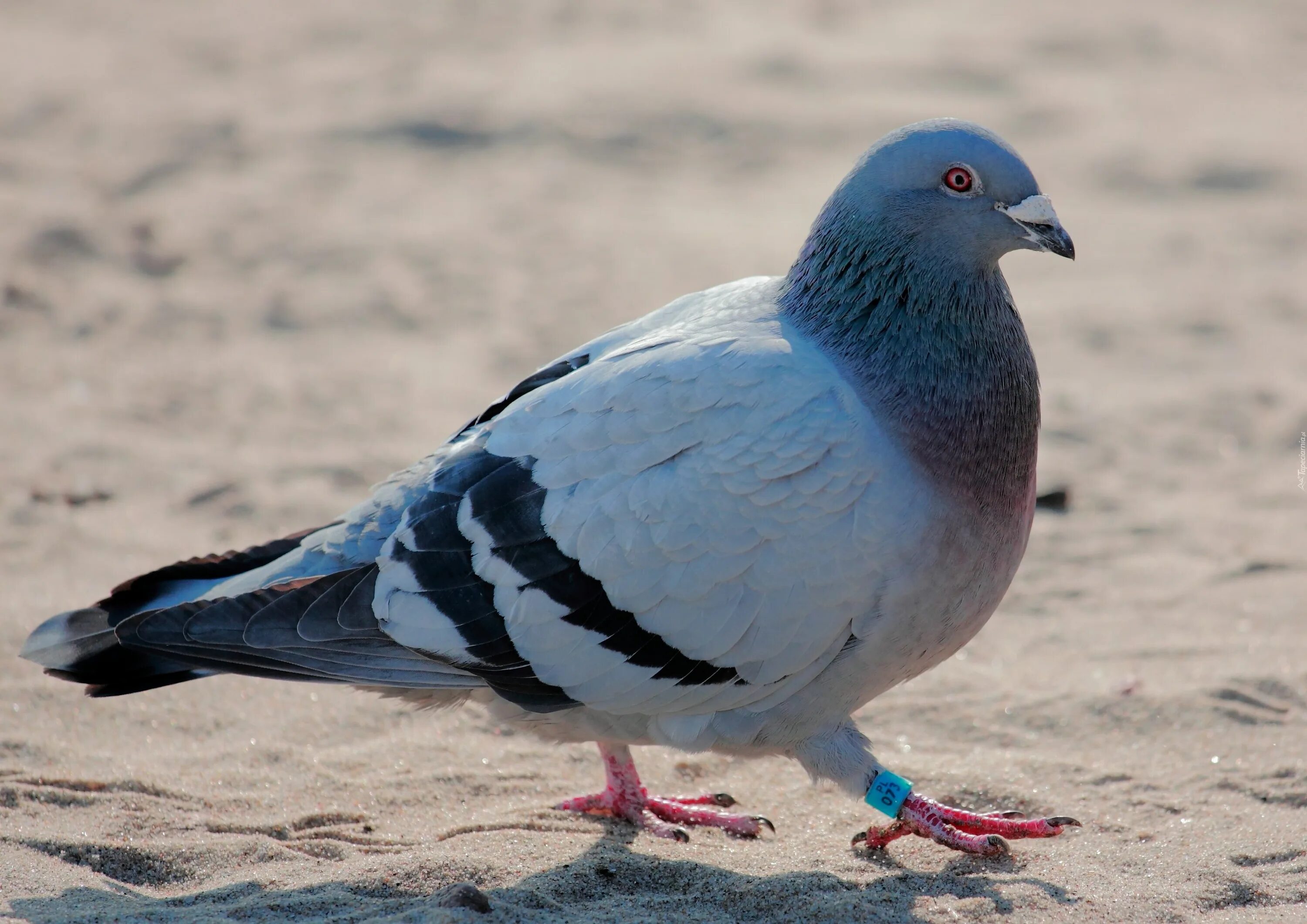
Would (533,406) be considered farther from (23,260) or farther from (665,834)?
(23,260)

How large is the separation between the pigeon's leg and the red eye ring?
190 centimetres

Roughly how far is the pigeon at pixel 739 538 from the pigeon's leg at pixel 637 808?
Result: 5.5 inches

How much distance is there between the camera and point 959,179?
390 centimetres

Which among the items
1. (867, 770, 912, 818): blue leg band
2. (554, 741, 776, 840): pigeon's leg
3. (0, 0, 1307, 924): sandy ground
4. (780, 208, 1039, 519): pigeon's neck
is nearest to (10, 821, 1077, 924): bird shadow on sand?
(0, 0, 1307, 924): sandy ground

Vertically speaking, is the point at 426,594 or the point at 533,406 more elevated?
the point at 533,406

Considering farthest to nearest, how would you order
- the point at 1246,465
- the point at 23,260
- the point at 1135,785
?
the point at 23,260, the point at 1246,465, the point at 1135,785

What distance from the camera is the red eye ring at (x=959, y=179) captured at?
389 centimetres

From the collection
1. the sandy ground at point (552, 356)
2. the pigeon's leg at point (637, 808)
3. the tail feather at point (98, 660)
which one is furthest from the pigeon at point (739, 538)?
the sandy ground at point (552, 356)

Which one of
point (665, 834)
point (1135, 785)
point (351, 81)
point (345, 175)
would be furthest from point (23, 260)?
point (1135, 785)

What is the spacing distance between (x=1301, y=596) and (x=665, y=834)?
2771mm

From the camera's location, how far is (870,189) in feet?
13.0

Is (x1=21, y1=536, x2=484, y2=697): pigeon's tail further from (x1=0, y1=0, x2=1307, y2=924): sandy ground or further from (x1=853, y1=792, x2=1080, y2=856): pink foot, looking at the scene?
(x1=853, y1=792, x2=1080, y2=856): pink foot

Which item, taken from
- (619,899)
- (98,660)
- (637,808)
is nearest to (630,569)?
(619,899)

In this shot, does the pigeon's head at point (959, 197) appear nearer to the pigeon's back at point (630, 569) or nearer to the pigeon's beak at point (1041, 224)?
the pigeon's beak at point (1041, 224)
